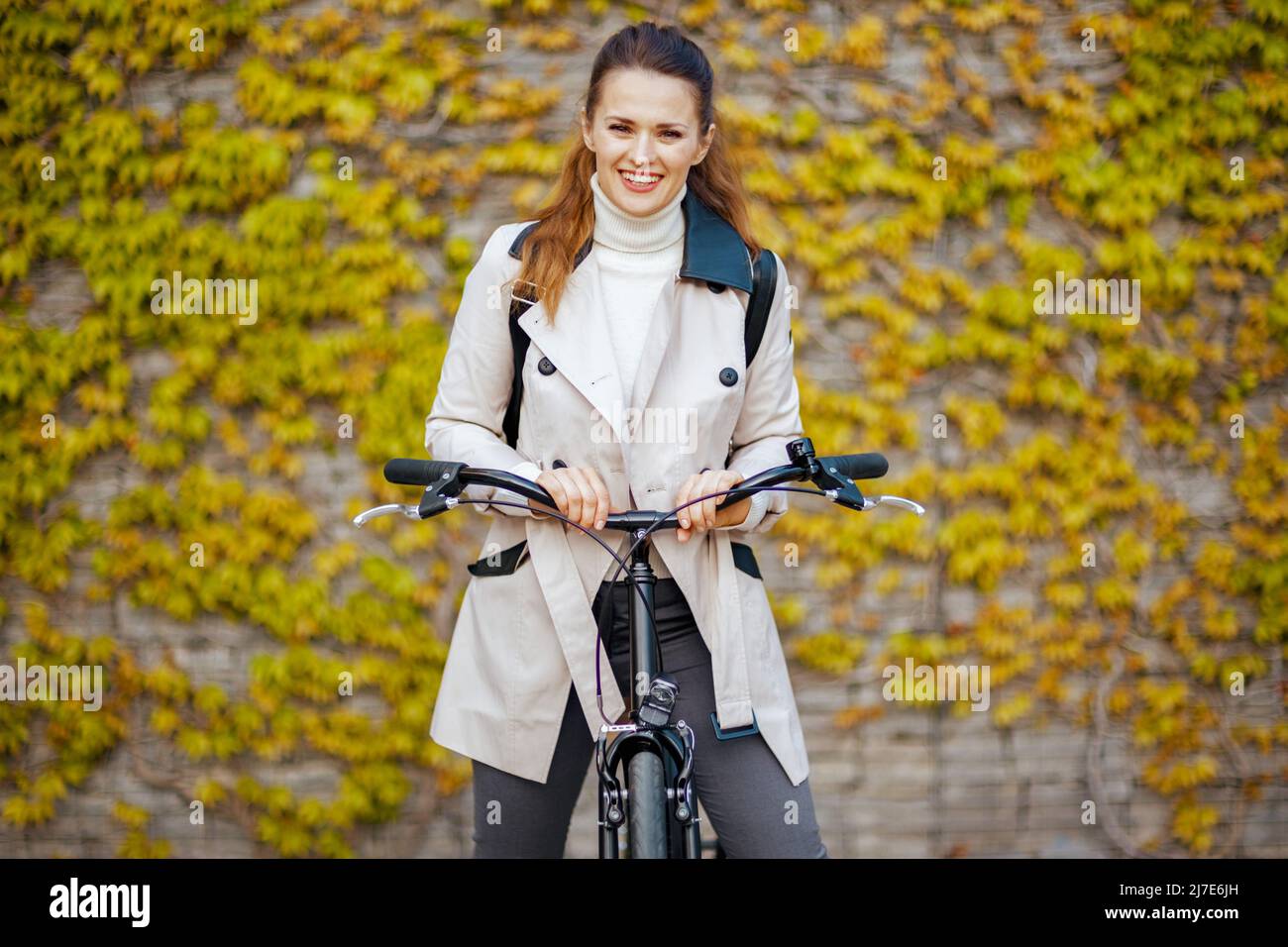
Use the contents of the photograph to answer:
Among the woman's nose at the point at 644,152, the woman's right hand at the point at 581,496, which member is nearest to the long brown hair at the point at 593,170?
the woman's nose at the point at 644,152

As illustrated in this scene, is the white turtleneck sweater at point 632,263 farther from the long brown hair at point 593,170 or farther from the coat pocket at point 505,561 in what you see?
the coat pocket at point 505,561

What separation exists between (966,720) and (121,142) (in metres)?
3.37

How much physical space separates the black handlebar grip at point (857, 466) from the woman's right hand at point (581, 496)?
14.4 inches

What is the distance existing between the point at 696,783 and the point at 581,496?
599mm

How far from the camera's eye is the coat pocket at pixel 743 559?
2.18 metres

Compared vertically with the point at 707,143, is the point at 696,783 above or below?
below

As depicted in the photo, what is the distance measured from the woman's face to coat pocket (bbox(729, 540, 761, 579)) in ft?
2.04

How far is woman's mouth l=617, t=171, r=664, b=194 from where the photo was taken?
2092 millimetres

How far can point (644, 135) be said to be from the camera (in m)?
2.06

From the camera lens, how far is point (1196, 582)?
162 inches

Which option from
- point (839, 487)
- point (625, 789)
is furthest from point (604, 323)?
point (625, 789)

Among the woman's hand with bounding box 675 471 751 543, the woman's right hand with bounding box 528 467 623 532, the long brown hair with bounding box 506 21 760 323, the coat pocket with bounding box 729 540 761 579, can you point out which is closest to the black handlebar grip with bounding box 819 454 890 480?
the woman's hand with bounding box 675 471 751 543

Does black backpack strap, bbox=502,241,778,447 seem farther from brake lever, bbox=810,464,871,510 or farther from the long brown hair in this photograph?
brake lever, bbox=810,464,871,510

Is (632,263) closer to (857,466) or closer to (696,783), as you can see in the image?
(857,466)
